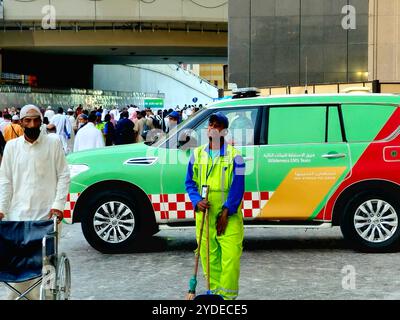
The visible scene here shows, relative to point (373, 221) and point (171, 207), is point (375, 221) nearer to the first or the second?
point (373, 221)

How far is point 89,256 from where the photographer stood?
34.5ft

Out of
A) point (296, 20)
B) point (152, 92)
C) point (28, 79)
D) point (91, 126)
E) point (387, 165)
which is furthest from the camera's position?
point (152, 92)

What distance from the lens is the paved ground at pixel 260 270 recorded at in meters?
8.28

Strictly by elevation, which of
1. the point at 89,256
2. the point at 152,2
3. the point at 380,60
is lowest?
the point at 89,256

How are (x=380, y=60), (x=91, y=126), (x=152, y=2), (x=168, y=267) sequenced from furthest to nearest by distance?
1. (x=152, y=2)
2. (x=380, y=60)
3. (x=91, y=126)
4. (x=168, y=267)

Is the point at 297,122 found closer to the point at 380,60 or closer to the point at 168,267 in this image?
the point at 168,267

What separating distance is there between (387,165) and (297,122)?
1.21 meters

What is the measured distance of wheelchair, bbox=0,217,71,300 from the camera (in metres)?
6.02

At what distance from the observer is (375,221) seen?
10367 mm

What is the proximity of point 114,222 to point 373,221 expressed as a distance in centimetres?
316

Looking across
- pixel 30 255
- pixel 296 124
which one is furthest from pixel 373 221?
pixel 30 255

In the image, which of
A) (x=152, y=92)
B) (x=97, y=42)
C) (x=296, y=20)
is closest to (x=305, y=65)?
(x=296, y=20)

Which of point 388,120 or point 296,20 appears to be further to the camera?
point 296,20

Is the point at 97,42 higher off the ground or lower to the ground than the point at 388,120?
higher
